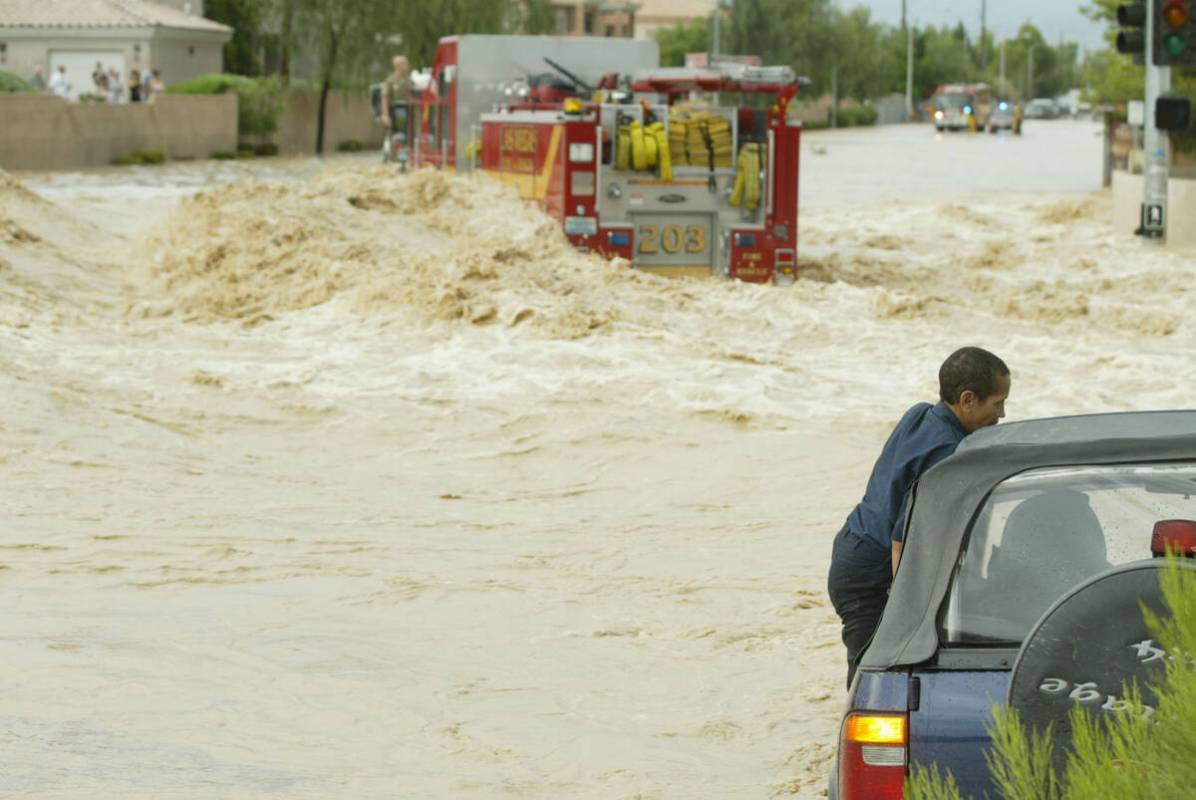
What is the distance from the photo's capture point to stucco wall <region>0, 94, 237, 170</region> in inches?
1487

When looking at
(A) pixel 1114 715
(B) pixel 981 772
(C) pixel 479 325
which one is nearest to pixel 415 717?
(B) pixel 981 772

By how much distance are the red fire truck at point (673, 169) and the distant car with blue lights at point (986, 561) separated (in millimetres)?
14532

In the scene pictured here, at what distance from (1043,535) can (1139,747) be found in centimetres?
117

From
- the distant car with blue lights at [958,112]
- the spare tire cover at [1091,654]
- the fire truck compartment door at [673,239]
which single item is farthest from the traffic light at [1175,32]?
the distant car with blue lights at [958,112]

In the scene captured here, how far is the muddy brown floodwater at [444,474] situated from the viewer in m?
6.25

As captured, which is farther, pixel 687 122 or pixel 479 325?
pixel 687 122

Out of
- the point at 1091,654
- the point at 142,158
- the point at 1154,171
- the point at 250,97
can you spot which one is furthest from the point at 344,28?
the point at 1091,654

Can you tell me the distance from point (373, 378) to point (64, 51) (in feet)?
141

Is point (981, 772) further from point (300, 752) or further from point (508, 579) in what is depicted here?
point (508, 579)

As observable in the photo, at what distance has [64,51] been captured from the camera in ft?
178

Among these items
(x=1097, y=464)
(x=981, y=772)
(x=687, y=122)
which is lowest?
(x=981, y=772)

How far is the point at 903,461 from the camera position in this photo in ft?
16.9

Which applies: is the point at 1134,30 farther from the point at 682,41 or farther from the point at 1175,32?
the point at 682,41

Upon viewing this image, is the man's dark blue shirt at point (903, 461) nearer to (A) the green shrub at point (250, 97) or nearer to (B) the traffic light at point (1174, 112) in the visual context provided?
(B) the traffic light at point (1174, 112)
